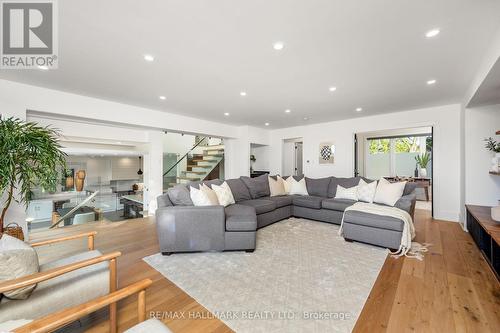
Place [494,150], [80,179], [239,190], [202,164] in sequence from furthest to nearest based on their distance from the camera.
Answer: [202,164], [80,179], [239,190], [494,150]

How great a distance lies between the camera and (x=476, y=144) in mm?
3670

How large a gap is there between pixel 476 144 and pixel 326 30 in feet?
12.4

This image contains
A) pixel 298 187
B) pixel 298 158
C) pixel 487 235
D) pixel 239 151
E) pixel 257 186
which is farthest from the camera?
pixel 298 158

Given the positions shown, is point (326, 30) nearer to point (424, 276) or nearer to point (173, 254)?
point (424, 276)

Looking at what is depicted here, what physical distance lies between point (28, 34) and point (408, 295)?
4534 millimetres

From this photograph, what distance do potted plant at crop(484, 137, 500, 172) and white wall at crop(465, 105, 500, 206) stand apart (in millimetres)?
105

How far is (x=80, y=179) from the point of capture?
178 inches

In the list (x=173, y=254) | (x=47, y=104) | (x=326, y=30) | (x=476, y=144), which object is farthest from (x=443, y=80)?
(x=47, y=104)

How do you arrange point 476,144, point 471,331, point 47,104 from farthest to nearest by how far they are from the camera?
1. point 476,144
2. point 47,104
3. point 471,331

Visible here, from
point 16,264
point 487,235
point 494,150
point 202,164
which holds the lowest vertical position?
point 487,235

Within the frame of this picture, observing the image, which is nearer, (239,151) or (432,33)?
(432,33)

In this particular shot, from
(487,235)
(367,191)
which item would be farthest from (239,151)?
(487,235)

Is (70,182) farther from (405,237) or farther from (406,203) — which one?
(406,203)

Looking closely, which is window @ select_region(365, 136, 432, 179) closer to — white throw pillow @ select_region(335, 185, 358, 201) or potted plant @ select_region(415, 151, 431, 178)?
potted plant @ select_region(415, 151, 431, 178)
